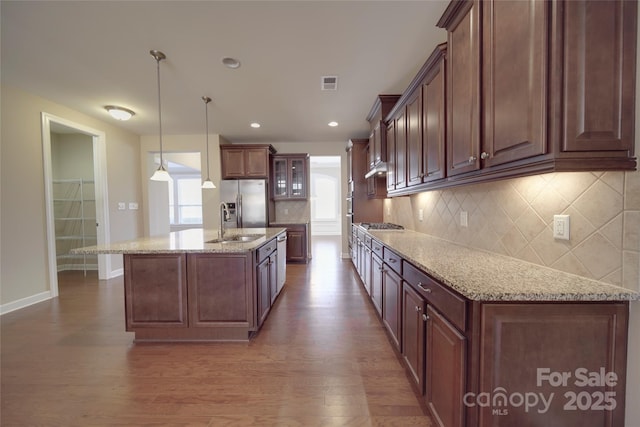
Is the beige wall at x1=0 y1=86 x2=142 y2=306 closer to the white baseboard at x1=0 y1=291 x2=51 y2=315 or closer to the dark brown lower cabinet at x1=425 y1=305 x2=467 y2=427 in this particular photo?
the white baseboard at x1=0 y1=291 x2=51 y2=315

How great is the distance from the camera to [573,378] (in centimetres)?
93

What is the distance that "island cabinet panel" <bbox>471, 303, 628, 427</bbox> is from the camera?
3.01 feet

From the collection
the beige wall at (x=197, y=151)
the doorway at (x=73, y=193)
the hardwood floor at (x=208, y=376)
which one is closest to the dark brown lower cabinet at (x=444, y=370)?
the hardwood floor at (x=208, y=376)

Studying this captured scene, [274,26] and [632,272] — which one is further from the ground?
[274,26]

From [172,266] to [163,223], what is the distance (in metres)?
3.91

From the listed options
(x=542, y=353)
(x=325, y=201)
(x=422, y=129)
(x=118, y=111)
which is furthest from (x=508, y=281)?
(x=325, y=201)

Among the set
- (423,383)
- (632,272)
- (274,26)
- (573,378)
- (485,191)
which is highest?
(274,26)

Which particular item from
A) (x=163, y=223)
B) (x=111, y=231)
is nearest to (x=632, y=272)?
(x=111, y=231)

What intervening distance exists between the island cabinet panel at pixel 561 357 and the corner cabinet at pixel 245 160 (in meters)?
4.61

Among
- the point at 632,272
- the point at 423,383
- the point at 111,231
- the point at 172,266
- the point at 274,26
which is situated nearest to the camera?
the point at 632,272

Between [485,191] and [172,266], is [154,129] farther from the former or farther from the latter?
[485,191]

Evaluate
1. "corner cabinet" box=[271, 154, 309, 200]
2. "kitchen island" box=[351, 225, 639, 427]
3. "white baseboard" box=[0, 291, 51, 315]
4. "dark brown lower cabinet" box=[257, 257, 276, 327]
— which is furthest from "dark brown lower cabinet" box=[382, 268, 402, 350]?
"white baseboard" box=[0, 291, 51, 315]

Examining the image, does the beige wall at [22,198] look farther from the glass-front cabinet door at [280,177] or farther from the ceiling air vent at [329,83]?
the ceiling air vent at [329,83]

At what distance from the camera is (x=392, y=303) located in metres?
1.96
